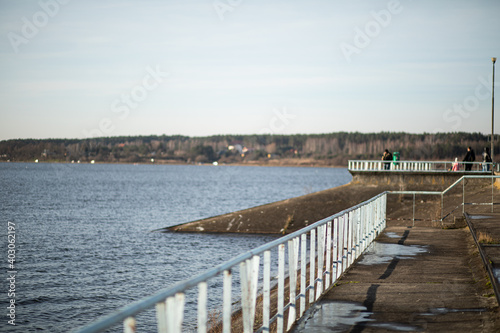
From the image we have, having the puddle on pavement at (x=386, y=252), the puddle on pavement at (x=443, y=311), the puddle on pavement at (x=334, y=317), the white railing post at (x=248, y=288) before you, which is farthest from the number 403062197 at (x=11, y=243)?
the white railing post at (x=248, y=288)

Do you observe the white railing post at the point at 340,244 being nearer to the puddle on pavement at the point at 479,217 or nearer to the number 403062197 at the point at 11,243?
the puddle on pavement at the point at 479,217

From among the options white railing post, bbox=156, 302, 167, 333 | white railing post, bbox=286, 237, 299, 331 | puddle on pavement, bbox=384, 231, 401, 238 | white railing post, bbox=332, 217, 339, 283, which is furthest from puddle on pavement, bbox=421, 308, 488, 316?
puddle on pavement, bbox=384, 231, 401, 238

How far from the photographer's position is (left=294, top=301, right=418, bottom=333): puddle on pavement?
7.06 meters

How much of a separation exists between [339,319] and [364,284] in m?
2.39

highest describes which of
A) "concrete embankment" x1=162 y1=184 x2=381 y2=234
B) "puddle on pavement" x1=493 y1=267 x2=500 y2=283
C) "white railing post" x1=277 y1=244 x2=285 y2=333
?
"white railing post" x1=277 y1=244 x2=285 y2=333

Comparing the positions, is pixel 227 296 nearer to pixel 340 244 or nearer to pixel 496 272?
pixel 340 244

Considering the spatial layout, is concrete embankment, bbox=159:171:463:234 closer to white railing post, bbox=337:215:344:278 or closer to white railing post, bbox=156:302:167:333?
white railing post, bbox=337:215:344:278

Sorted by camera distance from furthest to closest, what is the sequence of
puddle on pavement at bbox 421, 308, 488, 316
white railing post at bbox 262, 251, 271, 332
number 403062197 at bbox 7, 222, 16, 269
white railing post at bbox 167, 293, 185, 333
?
number 403062197 at bbox 7, 222, 16, 269
puddle on pavement at bbox 421, 308, 488, 316
white railing post at bbox 262, 251, 271, 332
white railing post at bbox 167, 293, 185, 333

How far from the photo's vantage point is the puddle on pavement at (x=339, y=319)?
7.06 meters

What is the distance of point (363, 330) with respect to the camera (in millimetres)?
7020

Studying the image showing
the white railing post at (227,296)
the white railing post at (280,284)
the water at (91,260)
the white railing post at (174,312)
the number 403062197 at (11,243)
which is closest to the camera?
the white railing post at (174,312)

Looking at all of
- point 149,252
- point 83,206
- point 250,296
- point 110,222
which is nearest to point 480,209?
point 149,252

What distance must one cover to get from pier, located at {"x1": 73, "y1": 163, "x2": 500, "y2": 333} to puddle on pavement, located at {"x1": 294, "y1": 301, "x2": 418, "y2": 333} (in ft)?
0.04

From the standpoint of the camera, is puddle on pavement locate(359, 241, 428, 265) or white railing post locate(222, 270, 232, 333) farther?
puddle on pavement locate(359, 241, 428, 265)
